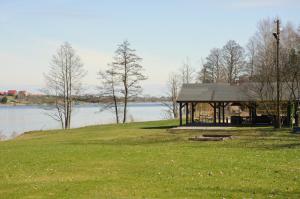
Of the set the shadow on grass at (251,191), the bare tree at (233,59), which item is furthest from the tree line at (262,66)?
the shadow on grass at (251,191)

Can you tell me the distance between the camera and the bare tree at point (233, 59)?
61.0 m

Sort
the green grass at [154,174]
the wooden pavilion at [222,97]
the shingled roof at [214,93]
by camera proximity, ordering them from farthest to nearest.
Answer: the shingled roof at [214,93], the wooden pavilion at [222,97], the green grass at [154,174]

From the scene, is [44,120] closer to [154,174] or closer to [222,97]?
[222,97]

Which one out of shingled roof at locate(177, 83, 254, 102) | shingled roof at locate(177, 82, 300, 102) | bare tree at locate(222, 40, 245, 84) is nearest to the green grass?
shingled roof at locate(177, 82, 300, 102)

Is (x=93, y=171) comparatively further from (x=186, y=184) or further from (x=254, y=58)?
(x=254, y=58)

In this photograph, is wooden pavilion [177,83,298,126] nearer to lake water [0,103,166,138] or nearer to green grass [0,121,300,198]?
lake water [0,103,166,138]

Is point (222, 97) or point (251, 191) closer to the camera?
point (251, 191)

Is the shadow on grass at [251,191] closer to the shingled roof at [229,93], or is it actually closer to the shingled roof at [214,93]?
the shingled roof at [229,93]

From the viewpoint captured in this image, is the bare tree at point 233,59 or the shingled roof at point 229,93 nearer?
the shingled roof at point 229,93

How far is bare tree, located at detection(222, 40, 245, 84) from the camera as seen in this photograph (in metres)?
61.0

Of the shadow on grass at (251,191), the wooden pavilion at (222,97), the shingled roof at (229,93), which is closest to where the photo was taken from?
the shadow on grass at (251,191)

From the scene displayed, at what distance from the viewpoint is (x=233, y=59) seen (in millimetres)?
61750

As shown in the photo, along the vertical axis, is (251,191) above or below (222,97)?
below

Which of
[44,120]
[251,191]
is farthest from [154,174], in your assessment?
[44,120]
